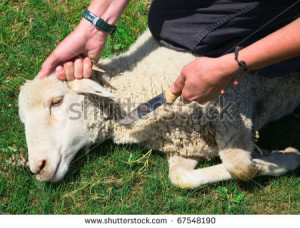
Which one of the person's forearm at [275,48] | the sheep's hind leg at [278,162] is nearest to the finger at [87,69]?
the person's forearm at [275,48]

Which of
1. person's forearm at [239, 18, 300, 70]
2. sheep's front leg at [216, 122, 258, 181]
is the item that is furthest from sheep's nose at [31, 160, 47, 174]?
person's forearm at [239, 18, 300, 70]

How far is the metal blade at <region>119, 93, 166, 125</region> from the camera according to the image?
273cm

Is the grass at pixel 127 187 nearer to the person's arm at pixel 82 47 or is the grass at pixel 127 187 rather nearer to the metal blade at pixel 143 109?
the metal blade at pixel 143 109

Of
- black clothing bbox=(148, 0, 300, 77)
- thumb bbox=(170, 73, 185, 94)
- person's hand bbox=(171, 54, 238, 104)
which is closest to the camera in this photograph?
person's hand bbox=(171, 54, 238, 104)

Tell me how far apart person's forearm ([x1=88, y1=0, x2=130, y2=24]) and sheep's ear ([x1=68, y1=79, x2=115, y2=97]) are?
1.84ft

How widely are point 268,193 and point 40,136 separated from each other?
2.08 m

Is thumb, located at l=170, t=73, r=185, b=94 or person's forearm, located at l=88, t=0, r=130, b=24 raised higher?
person's forearm, located at l=88, t=0, r=130, b=24

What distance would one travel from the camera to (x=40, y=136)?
2.82 metres

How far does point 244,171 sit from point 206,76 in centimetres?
109

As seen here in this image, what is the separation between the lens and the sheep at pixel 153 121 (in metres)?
2.86

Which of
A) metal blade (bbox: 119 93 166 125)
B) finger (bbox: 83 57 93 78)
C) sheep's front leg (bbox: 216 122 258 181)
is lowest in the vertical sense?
sheep's front leg (bbox: 216 122 258 181)

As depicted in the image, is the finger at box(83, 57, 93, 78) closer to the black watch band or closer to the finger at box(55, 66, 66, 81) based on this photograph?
the finger at box(55, 66, 66, 81)

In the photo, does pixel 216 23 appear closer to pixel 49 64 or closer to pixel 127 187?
pixel 49 64

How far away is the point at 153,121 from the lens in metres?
3.02
